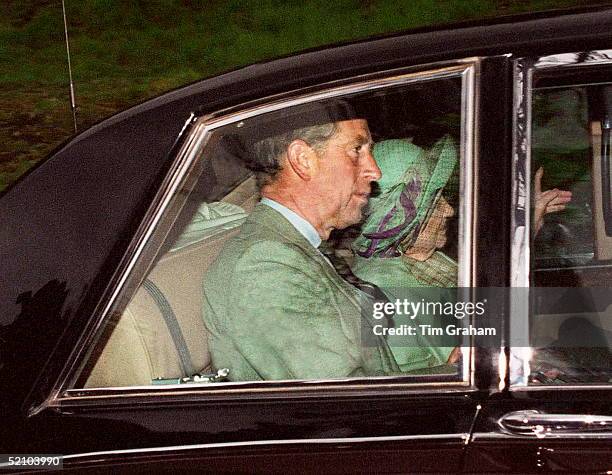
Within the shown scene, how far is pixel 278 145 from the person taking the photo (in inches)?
90.1

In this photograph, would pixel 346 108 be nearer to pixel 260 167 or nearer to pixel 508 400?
pixel 260 167

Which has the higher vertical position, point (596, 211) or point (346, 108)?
point (346, 108)

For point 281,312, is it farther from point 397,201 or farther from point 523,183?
point 523,183

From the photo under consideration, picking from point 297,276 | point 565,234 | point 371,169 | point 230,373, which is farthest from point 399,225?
point 230,373

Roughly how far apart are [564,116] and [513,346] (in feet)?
1.47

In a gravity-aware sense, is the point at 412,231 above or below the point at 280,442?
above

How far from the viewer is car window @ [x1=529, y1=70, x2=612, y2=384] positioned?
2.14m

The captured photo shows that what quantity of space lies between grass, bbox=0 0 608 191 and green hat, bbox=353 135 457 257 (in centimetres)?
473

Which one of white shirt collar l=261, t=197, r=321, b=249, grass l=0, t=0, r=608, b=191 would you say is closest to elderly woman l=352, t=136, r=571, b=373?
white shirt collar l=261, t=197, r=321, b=249

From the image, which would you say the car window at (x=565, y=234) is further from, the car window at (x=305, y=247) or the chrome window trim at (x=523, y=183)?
the car window at (x=305, y=247)

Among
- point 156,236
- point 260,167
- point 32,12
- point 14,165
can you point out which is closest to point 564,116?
point 260,167

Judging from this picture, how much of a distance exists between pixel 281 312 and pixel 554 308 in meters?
0.51

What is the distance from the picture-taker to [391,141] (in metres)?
2.28

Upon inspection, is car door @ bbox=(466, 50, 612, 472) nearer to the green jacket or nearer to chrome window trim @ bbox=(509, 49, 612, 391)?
chrome window trim @ bbox=(509, 49, 612, 391)
